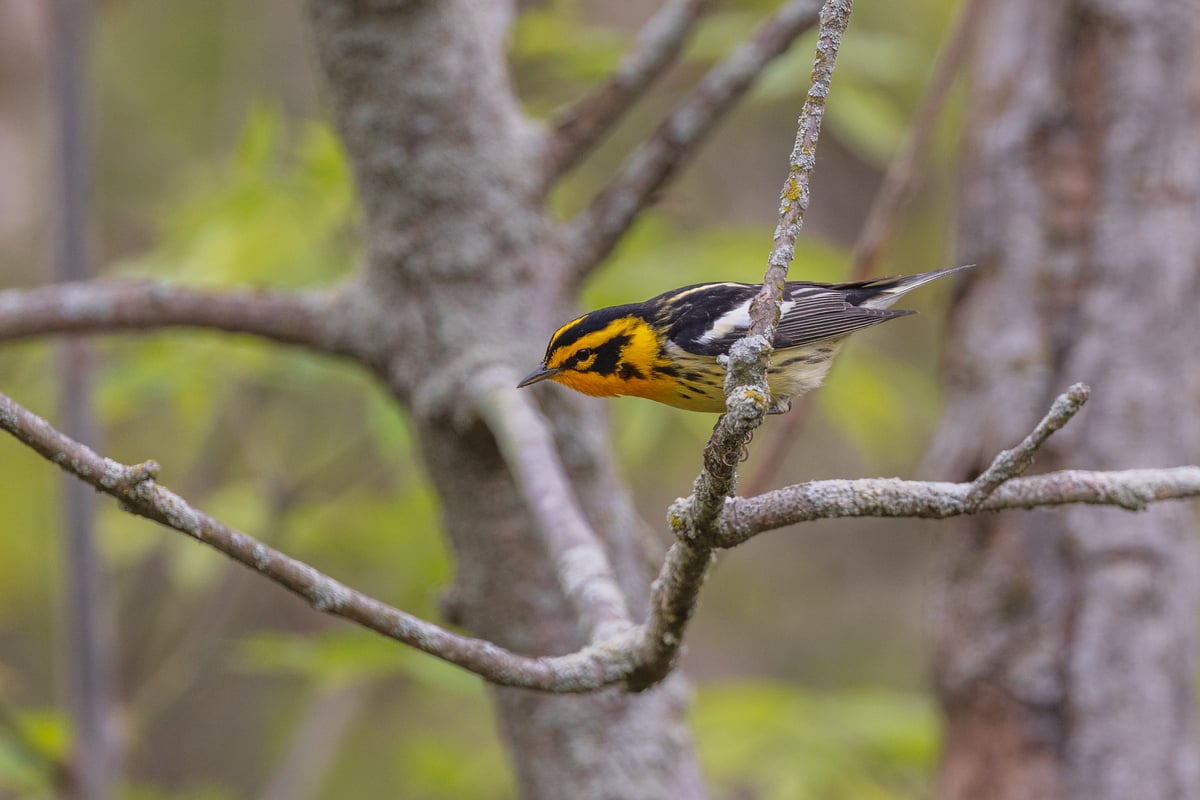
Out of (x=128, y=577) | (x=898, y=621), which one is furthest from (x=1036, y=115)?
(x=128, y=577)

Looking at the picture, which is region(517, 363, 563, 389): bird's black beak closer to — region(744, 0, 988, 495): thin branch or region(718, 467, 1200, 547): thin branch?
region(718, 467, 1200, 547): thin branch

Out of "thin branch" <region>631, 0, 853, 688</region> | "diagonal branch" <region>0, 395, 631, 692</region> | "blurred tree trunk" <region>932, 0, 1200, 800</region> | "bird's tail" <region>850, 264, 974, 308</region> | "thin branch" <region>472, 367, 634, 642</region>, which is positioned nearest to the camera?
"thin branch" <region>631, 0, 853, 688</region>

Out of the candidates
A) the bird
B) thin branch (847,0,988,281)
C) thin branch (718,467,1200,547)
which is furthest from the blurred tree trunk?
thin branch (718,467,1200,547)

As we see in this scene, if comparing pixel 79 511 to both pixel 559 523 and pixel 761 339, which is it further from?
pixel 761 339

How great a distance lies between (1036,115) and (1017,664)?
5.39 feet

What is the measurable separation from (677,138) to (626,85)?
0.76 feet

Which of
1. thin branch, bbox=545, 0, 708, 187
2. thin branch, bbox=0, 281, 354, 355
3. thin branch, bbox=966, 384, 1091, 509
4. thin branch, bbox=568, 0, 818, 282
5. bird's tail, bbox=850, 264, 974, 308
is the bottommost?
thin branch, bbox=966, 384, 1091, 509

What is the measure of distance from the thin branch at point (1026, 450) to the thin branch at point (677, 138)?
157 centimetres

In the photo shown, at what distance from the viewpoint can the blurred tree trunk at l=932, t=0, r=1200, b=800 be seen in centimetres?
338

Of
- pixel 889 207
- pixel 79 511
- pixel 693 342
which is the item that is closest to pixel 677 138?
pixel 889 207

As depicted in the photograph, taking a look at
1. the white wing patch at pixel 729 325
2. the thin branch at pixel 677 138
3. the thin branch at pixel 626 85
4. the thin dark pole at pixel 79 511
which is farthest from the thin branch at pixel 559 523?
the thin dark pole at pixel 79 511

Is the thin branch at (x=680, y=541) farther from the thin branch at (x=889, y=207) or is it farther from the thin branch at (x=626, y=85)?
the thin branch at (x=626, y=85)

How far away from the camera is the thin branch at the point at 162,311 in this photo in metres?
2.80

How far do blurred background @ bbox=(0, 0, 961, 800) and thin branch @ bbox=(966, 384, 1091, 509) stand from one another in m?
1.72
